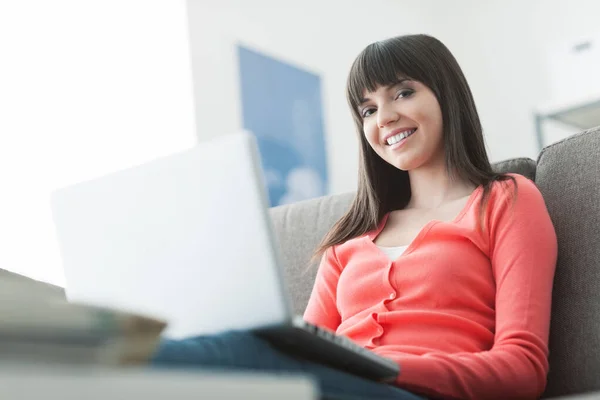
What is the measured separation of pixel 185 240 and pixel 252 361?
151mm

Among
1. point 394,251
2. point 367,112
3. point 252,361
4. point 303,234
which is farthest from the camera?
point 303,234

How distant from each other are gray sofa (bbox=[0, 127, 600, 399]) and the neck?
106 millimetres

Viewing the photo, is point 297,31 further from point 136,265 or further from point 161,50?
point 136,265

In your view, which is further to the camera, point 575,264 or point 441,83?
point 441,83

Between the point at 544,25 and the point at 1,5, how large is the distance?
2.81 meters

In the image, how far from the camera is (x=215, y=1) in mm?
3303

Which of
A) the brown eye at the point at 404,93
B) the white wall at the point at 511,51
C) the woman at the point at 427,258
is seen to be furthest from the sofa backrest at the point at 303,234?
the white wall at the point at 511,51

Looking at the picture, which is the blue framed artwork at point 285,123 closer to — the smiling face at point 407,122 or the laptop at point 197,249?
the smiling face at point 407,122

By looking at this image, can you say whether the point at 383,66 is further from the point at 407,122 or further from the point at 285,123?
the point at 285,123

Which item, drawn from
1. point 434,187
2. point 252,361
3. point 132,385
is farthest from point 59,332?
point 434,187

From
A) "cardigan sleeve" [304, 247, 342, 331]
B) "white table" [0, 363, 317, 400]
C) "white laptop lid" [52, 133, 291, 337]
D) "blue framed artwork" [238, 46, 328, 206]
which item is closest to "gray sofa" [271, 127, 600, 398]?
"cardigan sleeve" [304, 247, 342, 331]

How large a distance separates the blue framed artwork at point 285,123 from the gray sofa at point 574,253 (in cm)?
195

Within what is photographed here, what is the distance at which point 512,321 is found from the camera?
1.14m

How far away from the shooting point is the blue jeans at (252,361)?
2.46 ft
